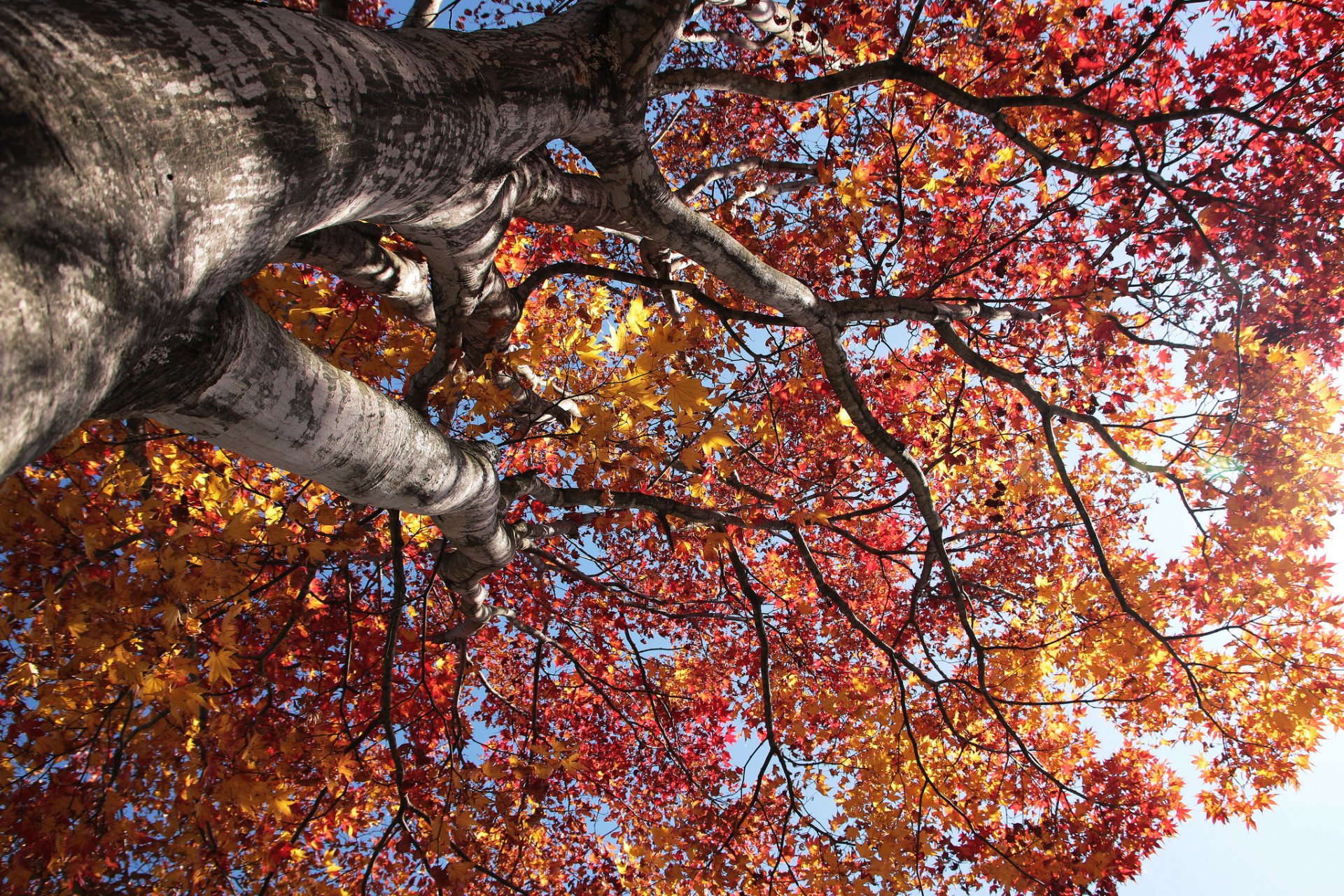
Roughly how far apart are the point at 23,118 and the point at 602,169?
1915 mm

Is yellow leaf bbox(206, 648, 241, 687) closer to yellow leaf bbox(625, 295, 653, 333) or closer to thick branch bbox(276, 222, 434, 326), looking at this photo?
thick branch bbox(276, 222, 434, 326)

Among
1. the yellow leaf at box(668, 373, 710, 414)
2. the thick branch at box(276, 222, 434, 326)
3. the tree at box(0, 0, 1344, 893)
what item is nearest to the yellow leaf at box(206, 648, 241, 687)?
the tree at box(0, 0, 1344, 893)

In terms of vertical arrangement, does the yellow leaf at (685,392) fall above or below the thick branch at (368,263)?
below

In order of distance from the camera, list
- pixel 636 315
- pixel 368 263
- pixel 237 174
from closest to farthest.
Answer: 1. pixel 237 174
2. pixel 636 315
3. pixel 368 263

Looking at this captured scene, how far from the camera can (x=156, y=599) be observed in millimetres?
3027

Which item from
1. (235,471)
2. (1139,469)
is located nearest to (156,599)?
(235,471)

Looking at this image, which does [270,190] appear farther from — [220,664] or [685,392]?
[220,664]

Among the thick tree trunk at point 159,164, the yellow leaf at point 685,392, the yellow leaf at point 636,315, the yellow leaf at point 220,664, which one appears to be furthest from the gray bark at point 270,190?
the yellow leaf at point 220,664

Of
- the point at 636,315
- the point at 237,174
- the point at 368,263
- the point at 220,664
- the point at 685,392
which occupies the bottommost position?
the point at 220,664

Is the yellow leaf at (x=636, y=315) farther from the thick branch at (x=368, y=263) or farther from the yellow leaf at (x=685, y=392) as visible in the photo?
the thick branch at (x=368, y=263)

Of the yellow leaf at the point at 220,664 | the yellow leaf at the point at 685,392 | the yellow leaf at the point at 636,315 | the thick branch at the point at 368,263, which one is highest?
the thick branch at the point at 368,263

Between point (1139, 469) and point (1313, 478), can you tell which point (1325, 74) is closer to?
point (1313, 478)

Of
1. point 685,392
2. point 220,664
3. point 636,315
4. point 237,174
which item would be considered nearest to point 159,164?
point 237,174

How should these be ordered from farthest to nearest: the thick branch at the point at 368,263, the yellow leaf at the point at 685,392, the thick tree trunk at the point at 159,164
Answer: the thick branch at the point at 368,263, the yellow leaf at the point at 685,392, the thick tree trunk at the point at 159,164
